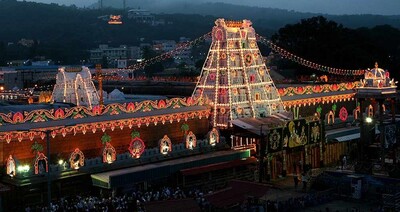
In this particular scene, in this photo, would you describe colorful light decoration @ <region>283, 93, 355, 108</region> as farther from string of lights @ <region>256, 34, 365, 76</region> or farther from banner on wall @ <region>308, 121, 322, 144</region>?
banner on wall @ <region>308, 121, 322, 144</region>

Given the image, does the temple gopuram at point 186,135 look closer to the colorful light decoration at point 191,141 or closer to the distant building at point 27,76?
the colorful light decoration at point 191,141

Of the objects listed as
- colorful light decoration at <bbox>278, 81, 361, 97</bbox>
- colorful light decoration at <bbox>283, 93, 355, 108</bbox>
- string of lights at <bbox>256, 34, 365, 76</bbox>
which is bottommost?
colorful light decoration at <bbox>283, 93, 355, 108</bbox>

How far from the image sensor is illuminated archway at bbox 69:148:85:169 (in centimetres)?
3409

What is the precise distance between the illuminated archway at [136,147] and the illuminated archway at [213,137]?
20.0 ft

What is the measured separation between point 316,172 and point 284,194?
222 inches

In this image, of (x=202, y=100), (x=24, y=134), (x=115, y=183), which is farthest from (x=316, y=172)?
(x=24, y=134)

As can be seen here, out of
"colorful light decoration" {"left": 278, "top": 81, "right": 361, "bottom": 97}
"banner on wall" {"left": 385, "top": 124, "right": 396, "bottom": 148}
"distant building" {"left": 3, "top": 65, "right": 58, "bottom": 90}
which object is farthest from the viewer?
"distant building" {"left": 3, "top": 65, "right": 58, "bottom": 90}

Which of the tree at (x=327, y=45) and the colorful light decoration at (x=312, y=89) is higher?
the tree at (x=327, y=45)

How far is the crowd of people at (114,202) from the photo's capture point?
3103 cm

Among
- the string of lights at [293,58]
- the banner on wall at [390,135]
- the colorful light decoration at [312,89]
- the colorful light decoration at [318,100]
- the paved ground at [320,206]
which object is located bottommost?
the paved ground at [320,206]

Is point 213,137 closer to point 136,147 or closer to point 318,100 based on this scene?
point 136,147

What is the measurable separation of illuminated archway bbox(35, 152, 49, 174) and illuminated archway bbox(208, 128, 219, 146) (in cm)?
1351

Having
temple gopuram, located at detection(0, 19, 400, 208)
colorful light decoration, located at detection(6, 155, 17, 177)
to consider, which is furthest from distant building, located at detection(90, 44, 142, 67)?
colorful light decoration, located at detection(6, 155, 17, 177)

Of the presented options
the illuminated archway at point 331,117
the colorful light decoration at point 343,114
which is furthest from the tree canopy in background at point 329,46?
the illuminated archway at point 331,117
